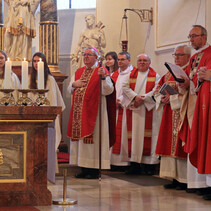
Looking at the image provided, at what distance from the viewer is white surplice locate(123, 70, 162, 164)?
891cm

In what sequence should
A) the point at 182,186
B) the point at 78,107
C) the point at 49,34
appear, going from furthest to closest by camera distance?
the point at 49,34 → the point at 78,107 → the point at 182,186

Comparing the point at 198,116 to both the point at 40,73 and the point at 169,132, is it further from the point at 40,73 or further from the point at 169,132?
the point at 40,73

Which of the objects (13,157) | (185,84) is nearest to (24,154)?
(13,157)

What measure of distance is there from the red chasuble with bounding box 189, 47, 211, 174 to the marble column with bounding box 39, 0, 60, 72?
4931mm

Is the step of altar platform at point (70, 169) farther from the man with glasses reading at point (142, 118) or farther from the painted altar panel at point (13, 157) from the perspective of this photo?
the painted altar panel at point (13, 157)

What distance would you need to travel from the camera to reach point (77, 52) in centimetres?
1145

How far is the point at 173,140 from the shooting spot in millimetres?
7496

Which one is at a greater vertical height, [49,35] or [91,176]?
[49,35]

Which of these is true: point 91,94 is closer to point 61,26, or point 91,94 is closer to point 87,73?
point 87,73

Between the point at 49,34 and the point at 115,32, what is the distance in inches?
71.0

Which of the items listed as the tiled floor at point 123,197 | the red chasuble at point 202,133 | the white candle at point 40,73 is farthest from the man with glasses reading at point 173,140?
the white candle at point 40,73

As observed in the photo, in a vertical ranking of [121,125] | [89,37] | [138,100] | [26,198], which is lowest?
[26,198]

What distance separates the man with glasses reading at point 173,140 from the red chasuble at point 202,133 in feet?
2.09

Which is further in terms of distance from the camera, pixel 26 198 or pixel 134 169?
pixel 134 169
